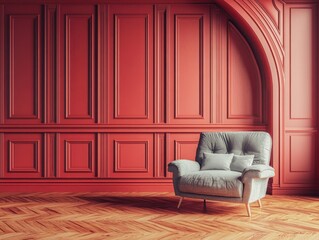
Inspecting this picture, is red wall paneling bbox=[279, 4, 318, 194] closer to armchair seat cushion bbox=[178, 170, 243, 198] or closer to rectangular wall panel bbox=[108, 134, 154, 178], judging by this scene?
armchair seat cushion bbox=[178, 170, 243, 198]

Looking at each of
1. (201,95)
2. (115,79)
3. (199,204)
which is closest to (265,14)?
(201,95)

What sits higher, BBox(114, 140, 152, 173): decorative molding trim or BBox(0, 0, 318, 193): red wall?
BBox(0, 0, 318, 193): red wall

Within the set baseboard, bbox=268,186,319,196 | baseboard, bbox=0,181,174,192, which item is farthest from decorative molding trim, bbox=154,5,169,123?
baseboard, bbox=268,186,319,196

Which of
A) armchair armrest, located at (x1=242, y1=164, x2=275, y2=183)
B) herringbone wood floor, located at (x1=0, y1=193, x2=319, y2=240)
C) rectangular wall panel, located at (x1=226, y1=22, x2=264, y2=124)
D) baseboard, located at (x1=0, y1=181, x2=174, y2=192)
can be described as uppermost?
rectangular wall panel, located at (x1=226, y1=22, x2=264, y2=124)

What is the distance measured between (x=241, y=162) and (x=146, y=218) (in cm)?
109

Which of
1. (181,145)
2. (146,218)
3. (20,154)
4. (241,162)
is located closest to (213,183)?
(241,162)

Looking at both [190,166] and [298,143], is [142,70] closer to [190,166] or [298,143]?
[190,166]

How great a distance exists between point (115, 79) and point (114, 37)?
50 centimetres

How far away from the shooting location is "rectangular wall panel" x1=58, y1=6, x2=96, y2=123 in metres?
5.46

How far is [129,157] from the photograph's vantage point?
18.0ft

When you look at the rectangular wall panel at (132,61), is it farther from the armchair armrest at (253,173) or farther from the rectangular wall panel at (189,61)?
the armchair armrest at (253,173)

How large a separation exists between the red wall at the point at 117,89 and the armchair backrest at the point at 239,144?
0.78 m

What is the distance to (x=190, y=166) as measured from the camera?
14.5ft

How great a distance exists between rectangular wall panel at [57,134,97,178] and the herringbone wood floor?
377mm
